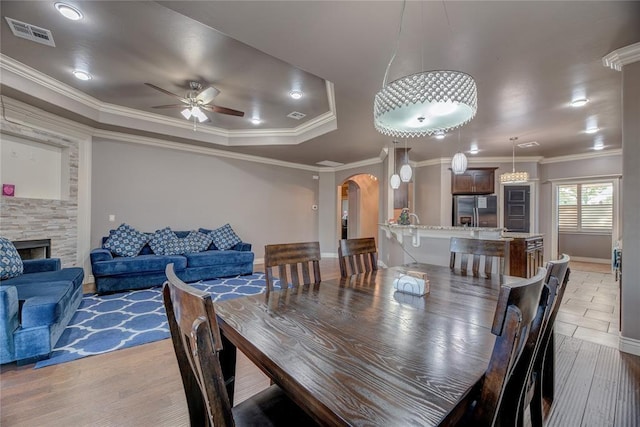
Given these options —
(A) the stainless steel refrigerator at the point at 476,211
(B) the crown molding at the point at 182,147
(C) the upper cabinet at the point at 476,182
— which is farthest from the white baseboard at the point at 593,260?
(B) the crown molding at the point at 182,147

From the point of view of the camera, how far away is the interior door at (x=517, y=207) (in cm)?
618

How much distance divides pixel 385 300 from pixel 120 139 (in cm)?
528

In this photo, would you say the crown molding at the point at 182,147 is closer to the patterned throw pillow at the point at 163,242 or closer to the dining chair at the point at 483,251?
the patterned throw pillow at the point at 163,242

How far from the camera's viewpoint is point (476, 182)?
622 cm

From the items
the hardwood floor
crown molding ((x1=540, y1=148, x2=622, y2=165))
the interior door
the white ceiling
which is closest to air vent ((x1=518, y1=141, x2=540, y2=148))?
the white ceiling

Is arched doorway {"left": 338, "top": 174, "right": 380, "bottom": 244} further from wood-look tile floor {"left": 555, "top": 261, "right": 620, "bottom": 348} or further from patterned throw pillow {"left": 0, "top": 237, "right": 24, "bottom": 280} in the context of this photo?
patterned throw pillow {"left": 0, "top": 237, "right": 24, "bottom": 280}

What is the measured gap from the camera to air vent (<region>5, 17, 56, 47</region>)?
236cm

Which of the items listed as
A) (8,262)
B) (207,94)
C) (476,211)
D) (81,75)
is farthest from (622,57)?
(8,262)

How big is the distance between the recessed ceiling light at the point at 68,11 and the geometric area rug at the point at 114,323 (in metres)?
2.78

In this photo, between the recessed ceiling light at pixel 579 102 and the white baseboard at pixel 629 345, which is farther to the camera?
the recessed ceiling light at pixel 579 102

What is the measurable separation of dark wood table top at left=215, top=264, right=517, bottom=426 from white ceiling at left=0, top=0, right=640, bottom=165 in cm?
187

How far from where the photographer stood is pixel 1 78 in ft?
9.59

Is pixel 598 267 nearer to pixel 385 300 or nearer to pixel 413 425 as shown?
pixel 385 300

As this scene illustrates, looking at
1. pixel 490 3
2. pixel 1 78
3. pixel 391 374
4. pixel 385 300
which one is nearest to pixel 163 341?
pixel 385 300
